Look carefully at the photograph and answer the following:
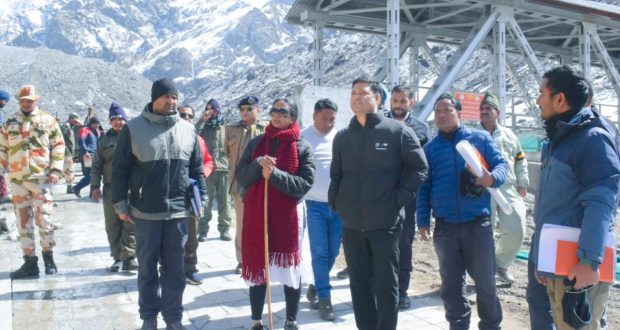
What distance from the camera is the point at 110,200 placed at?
5730 millimetres

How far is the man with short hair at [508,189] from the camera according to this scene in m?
5.21

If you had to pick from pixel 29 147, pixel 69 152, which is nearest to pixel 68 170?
pixel 69 152

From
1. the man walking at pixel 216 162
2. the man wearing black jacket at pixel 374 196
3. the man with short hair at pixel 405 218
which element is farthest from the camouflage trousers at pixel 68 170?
the man wearing black jacket at pixel 374 196

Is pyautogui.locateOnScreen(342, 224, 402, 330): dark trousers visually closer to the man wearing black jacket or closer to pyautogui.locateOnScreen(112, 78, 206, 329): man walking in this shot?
the man wearing black jacket

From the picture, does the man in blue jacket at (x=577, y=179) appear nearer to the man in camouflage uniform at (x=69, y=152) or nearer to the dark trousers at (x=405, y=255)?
the dark trousers at (x=405, y=255)

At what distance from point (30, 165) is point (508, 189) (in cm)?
489

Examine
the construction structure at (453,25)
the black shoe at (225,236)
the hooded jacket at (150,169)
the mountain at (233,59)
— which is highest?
the mountain at (233,59)

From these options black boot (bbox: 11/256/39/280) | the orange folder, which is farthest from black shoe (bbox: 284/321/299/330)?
black boot (bbox: 11/256/39/280)

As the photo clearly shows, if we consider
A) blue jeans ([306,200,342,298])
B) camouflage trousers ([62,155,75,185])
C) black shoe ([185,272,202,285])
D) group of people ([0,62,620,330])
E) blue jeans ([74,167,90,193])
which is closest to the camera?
group of people ([0,62,620,330])

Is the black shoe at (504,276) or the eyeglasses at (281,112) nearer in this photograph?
the eyeglasses at (281,112)

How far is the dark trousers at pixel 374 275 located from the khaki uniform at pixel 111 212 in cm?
319

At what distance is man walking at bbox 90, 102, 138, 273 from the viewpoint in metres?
5.73

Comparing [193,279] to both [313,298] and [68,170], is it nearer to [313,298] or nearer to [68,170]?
[313,298]

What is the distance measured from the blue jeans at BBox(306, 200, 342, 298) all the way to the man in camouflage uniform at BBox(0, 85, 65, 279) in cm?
284
